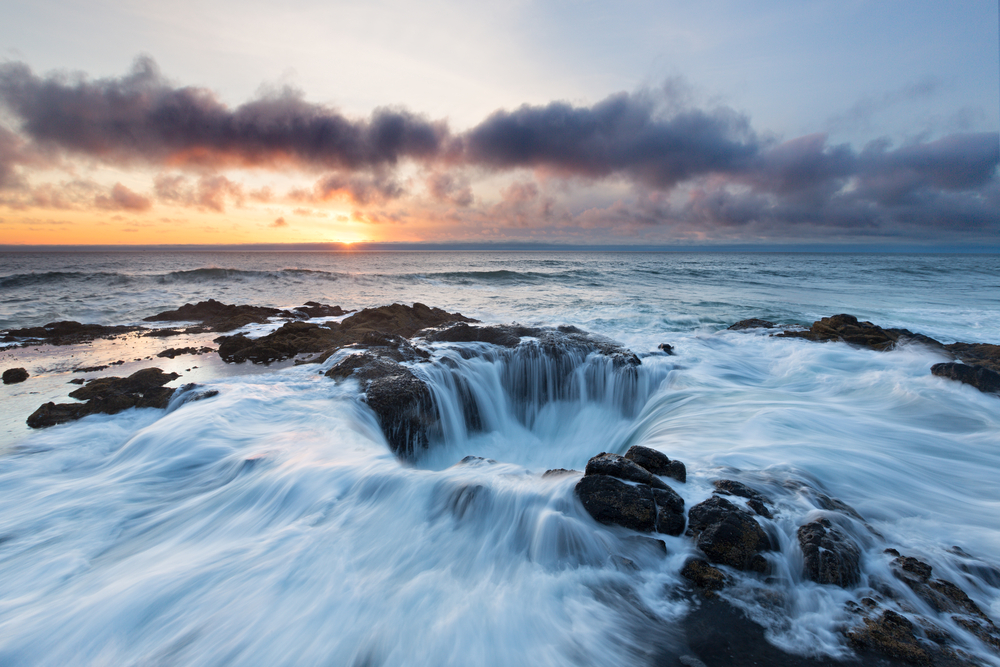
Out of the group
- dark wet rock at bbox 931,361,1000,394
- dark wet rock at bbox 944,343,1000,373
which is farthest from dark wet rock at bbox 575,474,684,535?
dark wet rock at bbox 944,343,1000,373

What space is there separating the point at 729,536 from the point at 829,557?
647mm

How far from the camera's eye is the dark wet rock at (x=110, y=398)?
5.89m

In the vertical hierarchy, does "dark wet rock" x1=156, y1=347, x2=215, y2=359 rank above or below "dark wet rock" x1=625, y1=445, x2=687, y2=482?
below

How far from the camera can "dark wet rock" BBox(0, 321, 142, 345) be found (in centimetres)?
1110

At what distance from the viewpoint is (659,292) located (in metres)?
26.3

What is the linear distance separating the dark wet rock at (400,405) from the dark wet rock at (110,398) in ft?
10.8

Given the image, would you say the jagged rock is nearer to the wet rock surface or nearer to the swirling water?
the swirling water

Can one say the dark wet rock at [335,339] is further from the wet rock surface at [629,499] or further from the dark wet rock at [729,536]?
the dark wet rock at [729,536]

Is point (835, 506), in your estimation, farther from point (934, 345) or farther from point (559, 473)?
point (934, 345)

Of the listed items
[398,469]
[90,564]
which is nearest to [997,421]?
[398,469]

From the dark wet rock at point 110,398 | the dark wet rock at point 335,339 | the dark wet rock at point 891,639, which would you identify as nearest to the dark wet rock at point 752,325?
the dark wet rock at point 335,339

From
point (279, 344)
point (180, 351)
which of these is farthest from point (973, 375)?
point (180, 351)

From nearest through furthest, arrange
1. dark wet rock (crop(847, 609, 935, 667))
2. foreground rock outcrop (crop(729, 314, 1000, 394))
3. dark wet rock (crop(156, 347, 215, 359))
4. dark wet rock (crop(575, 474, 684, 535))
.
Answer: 1. dark wet rock (crop(847, 609, 935, 667))
2. dark wet rock (crop(575, 474, 684, 535))
3. foreground rock outcrop (crop(729, 314, 1000, 394))
4. dark wet rock (crop(156, 347, 215, 359))

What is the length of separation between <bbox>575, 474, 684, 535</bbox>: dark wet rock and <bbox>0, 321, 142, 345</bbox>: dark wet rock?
47.3 ft
